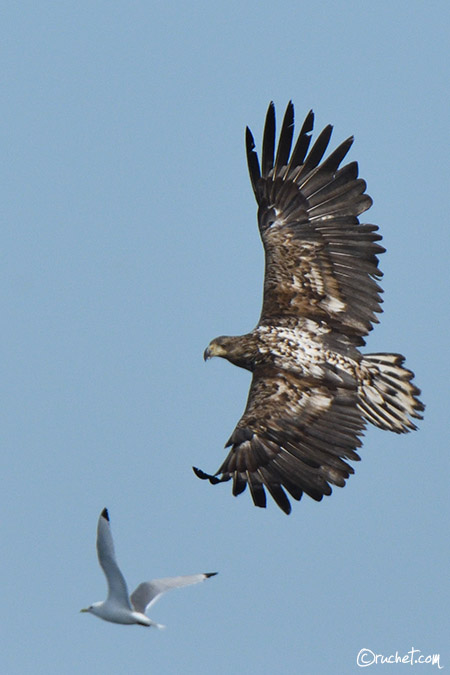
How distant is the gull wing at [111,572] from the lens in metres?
15.3

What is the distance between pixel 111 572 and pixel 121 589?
0.17 meters

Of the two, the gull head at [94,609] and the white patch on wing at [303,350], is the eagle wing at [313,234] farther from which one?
the gull head at [94,609]

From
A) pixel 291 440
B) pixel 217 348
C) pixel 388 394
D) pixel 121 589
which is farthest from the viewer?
pixel 217 348

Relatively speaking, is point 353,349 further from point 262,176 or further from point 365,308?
point 262,176

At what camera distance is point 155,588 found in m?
15.5

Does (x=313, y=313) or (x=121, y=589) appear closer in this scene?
(x=121, y=589)

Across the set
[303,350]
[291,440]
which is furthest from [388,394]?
[291,440]

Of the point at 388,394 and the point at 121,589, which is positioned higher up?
the point at 388,394

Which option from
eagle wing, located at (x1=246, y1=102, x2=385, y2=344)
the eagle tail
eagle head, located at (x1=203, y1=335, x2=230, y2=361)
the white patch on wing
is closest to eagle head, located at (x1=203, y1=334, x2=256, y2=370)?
eagle head, located at (x1=203, y1=335, x2=230, y2=361)

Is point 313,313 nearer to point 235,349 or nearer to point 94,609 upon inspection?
point 235,349

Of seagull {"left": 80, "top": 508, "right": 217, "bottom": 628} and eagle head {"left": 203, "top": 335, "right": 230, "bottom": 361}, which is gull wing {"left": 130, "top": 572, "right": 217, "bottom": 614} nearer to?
seagull {"left": 80, "top": 508, "right": 217, "bottom": 628}

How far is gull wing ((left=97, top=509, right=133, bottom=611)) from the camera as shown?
15.3 m

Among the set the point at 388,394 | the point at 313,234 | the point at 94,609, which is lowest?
the point at 94,609

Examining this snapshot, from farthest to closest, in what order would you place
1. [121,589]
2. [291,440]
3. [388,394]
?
[388,394]
[291,440]
[121,589]
